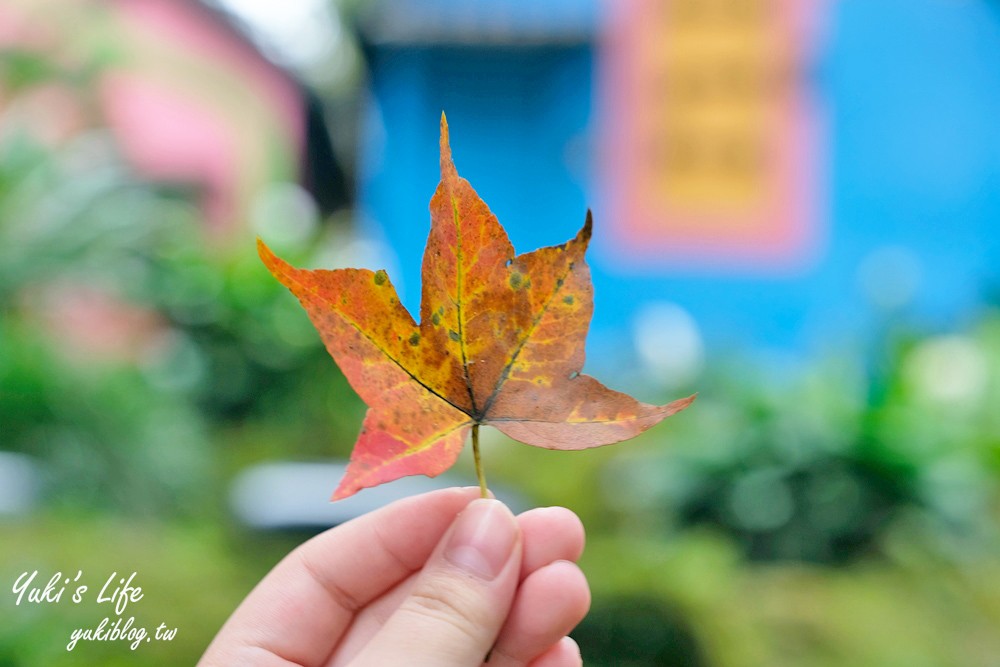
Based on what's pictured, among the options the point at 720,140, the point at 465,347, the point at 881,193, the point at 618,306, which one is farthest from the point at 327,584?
the point at 881,193

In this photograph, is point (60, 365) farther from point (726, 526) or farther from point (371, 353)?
point (371, 353)

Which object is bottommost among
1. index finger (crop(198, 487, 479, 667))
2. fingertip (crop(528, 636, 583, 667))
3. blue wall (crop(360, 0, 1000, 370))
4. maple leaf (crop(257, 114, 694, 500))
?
fingertip (crop(528, 636, 583, 667))

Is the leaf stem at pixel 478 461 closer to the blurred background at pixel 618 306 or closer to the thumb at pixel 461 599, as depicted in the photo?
the thumb at pixel 461 599

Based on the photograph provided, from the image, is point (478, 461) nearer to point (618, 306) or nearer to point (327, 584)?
point (327, 584)

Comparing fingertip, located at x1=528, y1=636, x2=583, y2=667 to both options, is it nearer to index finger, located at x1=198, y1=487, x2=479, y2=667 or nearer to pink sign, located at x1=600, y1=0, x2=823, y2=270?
index finger, located at x1=198, y1=487, x2=479, y2=667

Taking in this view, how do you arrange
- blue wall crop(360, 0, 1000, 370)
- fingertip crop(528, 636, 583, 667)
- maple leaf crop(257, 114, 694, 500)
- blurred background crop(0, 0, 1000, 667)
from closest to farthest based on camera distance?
maple leaf crop(257, 114, 694, 500), fingertip crop(528, 636, 583, 667), blurred background crop(0, 0, 1000, 667), blue wall crop(360, 0, 1000, 370)

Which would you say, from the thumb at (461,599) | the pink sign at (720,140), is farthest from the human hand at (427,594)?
the pink sign at (720,140)

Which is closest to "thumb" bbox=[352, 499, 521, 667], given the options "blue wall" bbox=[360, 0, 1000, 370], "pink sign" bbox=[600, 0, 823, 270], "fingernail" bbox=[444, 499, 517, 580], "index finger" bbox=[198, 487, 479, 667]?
"fingernail" bbox=[444, 499, 517, 580]
